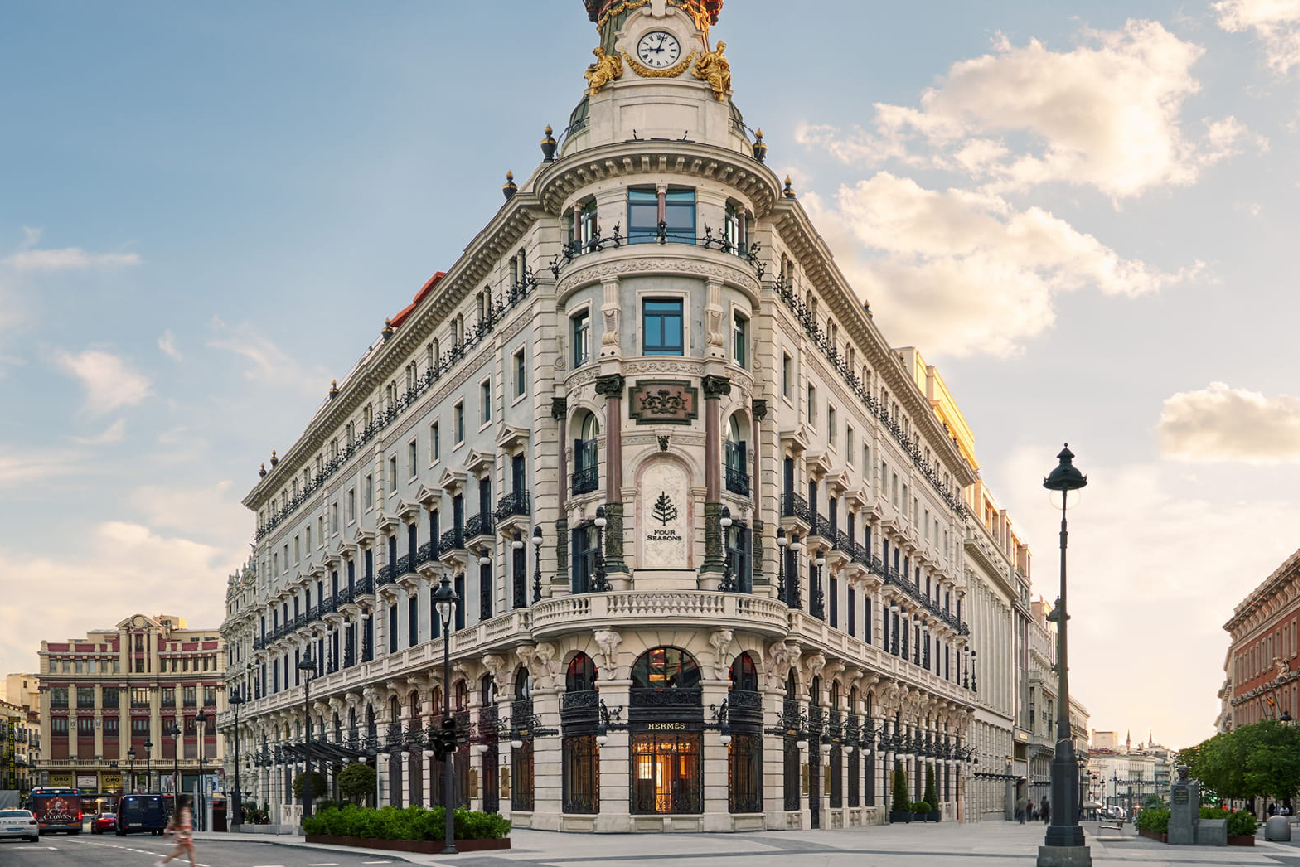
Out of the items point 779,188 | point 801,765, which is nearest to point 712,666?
point 801,765

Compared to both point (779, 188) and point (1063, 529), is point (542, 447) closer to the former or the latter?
point (779, 188)

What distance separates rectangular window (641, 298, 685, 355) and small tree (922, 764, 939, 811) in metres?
34.1

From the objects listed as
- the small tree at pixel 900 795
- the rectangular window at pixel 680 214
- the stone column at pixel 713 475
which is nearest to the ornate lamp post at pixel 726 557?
the stone column at pixel 713 475

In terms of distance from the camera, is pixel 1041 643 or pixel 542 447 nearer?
pixel 542 447

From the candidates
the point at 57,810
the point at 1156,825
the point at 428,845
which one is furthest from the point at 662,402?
the point at 57,810

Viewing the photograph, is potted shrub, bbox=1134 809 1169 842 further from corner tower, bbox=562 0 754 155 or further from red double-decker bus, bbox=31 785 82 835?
red double-decker bus, bbox=31 785 82 835

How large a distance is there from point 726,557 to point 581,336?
28.9ft

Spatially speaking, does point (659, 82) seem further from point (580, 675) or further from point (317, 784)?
point (317, 784)

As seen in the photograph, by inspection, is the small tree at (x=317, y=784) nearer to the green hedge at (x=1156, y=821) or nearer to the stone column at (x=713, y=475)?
the stone column at (x=713, y=475)

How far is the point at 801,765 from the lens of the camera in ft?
170

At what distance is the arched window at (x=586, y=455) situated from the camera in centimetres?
4734

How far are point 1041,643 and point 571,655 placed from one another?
12788 centimetres

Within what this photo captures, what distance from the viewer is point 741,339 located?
49.5 m

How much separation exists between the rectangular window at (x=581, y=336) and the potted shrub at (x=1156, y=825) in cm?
2277
